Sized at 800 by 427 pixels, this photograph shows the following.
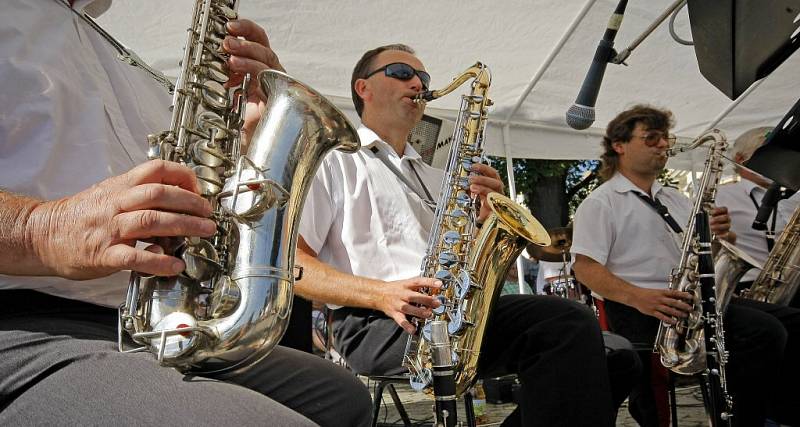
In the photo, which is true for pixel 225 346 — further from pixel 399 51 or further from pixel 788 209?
pixel 788 209

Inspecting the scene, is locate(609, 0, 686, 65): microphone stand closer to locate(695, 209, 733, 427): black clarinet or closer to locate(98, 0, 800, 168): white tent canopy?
locate(695, 209, 733, 427): black clarinet

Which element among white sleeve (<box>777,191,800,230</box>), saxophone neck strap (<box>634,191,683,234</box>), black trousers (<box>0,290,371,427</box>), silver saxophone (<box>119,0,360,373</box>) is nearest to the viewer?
black trousers (<box>0,290,371,427</box>)

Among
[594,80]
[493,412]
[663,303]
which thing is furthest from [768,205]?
[594,80]

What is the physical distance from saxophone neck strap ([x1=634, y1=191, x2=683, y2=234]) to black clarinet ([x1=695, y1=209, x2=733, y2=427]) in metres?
0.43

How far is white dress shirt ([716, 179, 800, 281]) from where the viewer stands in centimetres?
493

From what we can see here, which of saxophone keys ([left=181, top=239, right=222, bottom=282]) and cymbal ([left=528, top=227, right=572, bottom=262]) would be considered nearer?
saxophone keys ([left=181, top=239, right=222, bottom=282])

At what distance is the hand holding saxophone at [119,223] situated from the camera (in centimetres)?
102

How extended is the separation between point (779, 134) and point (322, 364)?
6.81 ft

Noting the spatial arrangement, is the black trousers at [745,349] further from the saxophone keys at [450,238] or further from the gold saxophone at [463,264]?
the saxophone keys at [450,238]

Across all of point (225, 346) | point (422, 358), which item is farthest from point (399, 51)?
point (225, 346)

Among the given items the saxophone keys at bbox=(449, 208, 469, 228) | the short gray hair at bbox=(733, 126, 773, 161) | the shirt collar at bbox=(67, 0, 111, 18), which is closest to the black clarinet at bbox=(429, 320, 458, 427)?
the saxophone keys at bbox=(449, 208, 469, 228)

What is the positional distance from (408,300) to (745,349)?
245 cm

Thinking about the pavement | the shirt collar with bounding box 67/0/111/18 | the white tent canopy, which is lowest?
the pavement

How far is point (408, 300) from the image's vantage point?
228 cm
